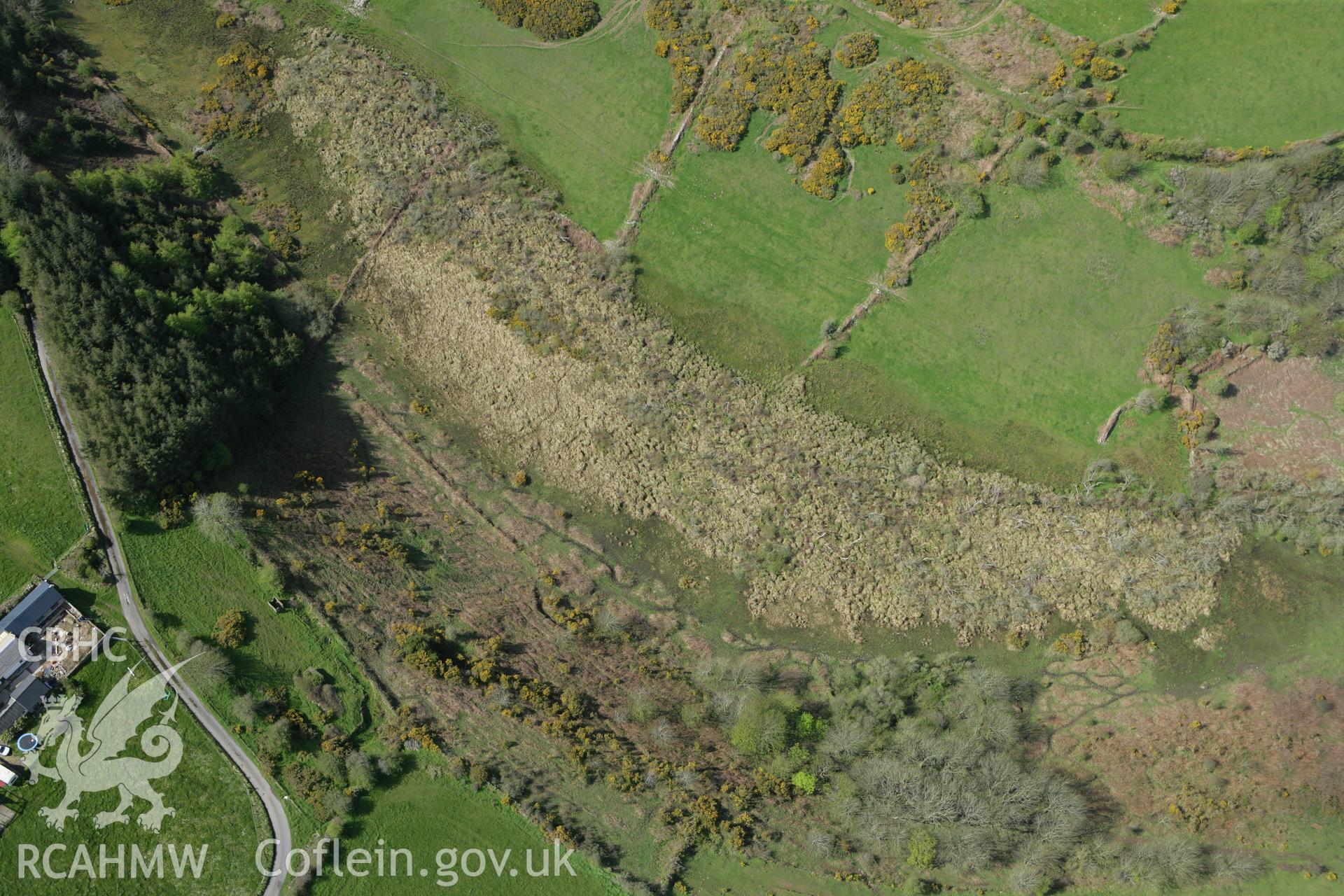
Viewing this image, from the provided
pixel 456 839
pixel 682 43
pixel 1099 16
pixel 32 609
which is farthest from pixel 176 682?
pixel 1099 16

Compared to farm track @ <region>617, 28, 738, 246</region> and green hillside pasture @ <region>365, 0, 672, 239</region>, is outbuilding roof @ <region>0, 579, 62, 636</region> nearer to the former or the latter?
green hillside pasture @ <region>365, 0, 672, 239</region>

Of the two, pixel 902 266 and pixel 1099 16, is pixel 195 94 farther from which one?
pixel 1099 16

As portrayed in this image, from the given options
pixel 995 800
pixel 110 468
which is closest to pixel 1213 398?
pixel 995 800

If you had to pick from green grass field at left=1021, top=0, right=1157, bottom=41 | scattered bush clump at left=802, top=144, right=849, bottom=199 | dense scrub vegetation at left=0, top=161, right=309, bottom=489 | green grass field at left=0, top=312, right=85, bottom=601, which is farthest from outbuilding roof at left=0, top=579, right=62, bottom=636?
green grass field at left=1021, top=0, right=1157, bottom=41

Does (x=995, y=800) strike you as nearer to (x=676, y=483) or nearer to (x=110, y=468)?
(x=676, y=483)

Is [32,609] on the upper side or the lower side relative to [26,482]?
lower

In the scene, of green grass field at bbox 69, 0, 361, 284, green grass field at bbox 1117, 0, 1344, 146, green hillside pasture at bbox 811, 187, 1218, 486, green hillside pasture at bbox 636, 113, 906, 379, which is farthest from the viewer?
green grass field at bbox 69, 0, 361, 284

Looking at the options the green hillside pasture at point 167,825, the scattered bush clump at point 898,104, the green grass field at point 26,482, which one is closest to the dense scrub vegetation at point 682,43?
the scattered bush clump at point 898,104
